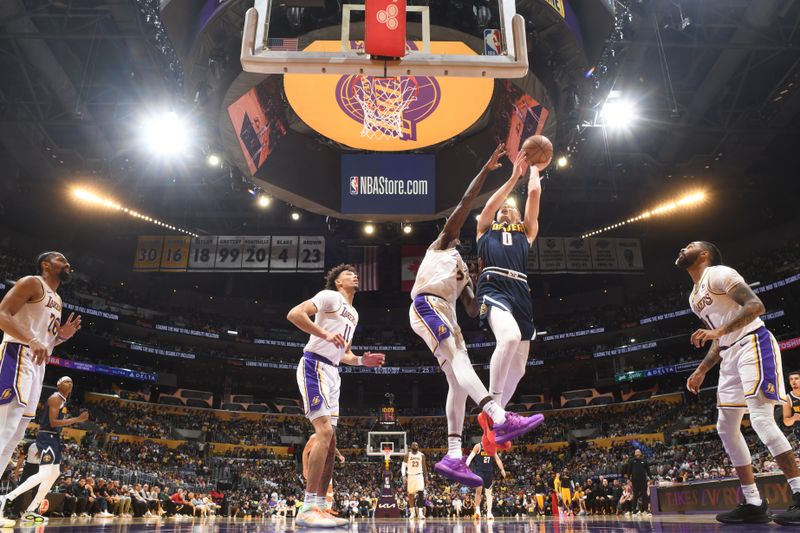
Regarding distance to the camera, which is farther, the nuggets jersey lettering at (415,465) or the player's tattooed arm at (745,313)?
the nuggets jersey lettering at (415,465)

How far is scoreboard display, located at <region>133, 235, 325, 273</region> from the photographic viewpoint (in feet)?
80.2

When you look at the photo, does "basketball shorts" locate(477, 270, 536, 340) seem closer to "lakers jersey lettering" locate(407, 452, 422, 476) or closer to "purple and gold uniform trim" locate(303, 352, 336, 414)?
"purple and gold uniform trim" locate(303, 352, 336, 414)

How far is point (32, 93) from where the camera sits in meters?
16.9

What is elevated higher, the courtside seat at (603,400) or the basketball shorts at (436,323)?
the courtside seat at (603,400)

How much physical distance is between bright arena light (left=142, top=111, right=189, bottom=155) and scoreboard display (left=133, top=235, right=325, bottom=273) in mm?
6472

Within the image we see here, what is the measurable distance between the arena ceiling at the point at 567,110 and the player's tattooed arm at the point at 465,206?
4779mm

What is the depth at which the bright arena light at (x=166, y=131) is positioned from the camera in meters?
18.4

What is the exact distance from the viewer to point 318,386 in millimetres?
5004

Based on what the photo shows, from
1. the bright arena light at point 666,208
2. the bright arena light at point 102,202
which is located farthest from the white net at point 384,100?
the bright arena light at point 102,202

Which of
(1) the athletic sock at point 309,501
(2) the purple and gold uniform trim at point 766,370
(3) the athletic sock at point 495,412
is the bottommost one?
(1) the athletic sock at point 309,501

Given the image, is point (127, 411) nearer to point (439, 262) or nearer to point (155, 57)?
point (155, 57)

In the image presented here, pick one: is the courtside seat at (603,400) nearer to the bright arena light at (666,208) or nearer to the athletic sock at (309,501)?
the bright arena light at (666,208)

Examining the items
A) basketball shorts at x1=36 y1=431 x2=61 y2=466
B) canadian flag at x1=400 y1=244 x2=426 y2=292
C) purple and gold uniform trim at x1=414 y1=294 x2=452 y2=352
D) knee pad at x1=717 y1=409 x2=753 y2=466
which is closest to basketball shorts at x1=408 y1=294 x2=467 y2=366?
purple and gold uniform trim at x1=414 y1=294 x2=452 y2=352

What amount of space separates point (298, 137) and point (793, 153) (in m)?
20.7
